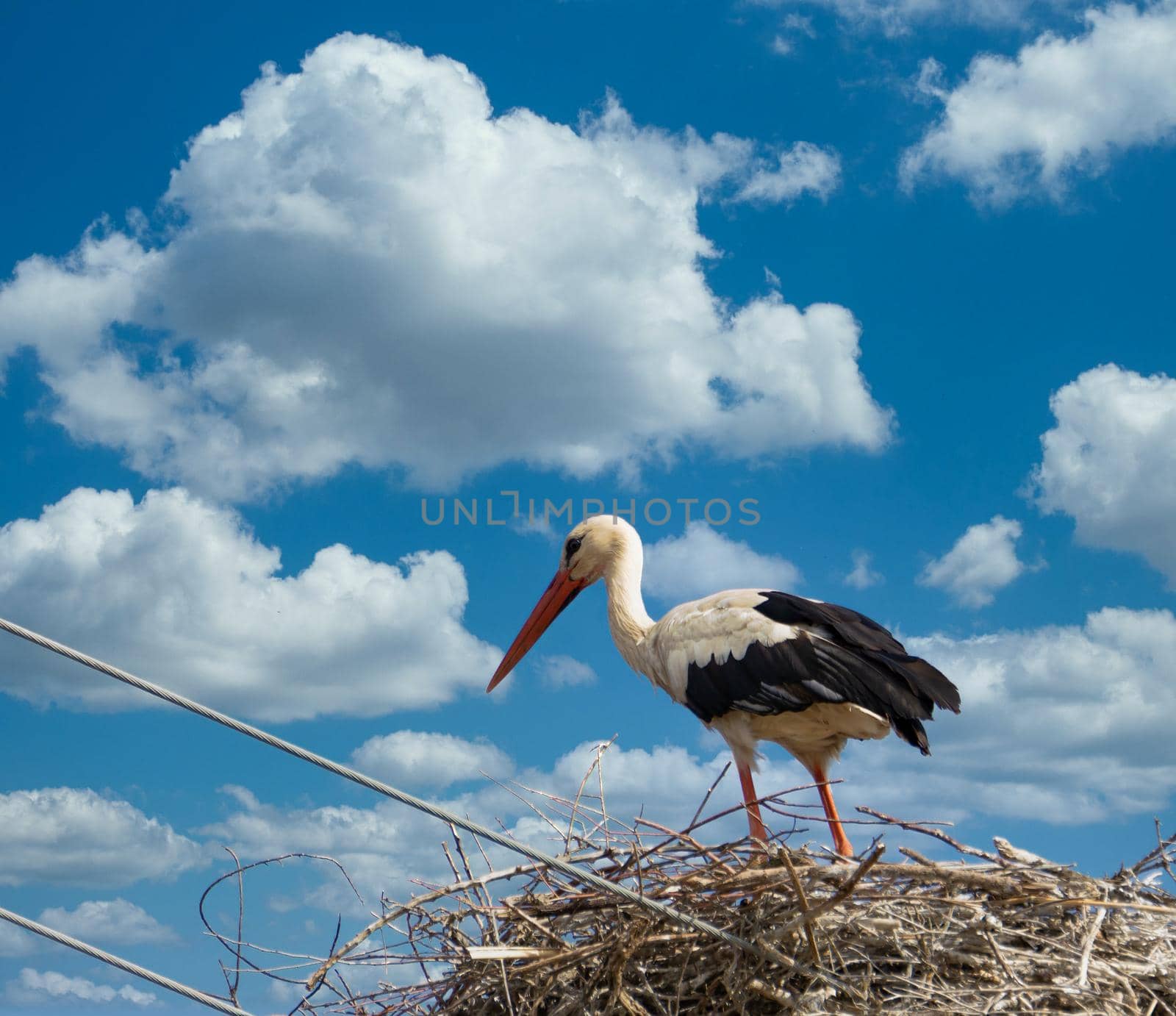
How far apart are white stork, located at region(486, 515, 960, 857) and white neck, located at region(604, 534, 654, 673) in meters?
0.19

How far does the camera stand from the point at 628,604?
6.85 metres

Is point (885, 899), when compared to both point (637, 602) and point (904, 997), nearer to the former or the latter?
point (904, 997)

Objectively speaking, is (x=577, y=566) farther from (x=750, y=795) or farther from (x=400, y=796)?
(x=400, y=796)

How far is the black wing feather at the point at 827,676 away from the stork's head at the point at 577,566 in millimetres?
1463

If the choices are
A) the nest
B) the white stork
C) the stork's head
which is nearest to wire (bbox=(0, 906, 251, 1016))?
the nest

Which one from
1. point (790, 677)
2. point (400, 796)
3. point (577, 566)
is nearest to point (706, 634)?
point (790, 677)

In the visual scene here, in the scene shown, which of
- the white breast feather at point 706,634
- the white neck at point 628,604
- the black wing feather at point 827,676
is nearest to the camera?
the black wing feather at point 827,676

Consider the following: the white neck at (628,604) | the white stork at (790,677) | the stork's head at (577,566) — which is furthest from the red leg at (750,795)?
the stork's head at (577,566)

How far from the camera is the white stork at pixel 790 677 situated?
17.2ft

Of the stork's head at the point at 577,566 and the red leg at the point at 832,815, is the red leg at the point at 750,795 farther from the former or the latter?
the stork's head at the point at 577,566

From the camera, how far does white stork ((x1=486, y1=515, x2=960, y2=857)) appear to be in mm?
5238

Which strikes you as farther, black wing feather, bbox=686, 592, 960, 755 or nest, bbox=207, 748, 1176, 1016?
black wing feather, bbox=686, 592, 960, 755

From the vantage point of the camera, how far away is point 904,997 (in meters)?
3.32

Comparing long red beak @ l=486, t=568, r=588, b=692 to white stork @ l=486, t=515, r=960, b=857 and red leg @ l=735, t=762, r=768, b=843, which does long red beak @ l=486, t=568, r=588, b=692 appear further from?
red leg @ l=735, t=762, r=768, b=843
